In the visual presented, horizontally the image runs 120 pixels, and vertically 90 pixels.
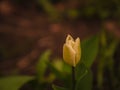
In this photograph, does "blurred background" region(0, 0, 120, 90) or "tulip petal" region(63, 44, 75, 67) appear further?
"blurred background" region(0, 0, 120, 90)

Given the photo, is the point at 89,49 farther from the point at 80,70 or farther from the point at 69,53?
the point at 69,53

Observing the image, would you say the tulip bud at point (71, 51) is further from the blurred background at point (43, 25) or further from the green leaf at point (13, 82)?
the blurred background at point (43, 25)

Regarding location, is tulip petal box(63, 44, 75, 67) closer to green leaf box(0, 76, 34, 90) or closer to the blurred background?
green leaf box(0, 76, 34, 90)

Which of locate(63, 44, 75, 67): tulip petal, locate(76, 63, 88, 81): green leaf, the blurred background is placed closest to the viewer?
locate(63, 44, 75, 67): tulip petal

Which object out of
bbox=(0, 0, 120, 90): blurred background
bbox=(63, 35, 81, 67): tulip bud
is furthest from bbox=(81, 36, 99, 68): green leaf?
bbox=(0, 0, 120, 90): blurred background

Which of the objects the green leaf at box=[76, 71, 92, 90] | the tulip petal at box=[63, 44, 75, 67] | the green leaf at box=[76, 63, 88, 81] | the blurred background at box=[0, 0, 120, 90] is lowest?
the green leaf at box=[76, 71, 92, 90]

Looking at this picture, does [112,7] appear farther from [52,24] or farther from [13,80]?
[13,80]

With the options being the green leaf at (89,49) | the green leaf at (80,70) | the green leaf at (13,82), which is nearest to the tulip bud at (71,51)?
the green leaf at (80,70)

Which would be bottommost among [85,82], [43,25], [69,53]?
[85,82]

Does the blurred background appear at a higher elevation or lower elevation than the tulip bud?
higher

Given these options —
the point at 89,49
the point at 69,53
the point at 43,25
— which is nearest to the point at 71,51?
the point at 69,53
